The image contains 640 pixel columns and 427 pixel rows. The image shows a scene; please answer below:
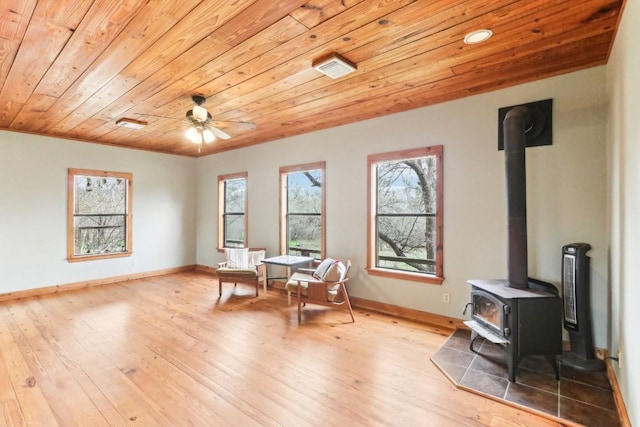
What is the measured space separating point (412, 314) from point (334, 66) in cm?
304

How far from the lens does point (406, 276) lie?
399 cm

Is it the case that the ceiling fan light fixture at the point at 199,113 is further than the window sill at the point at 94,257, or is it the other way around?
the window sill at the point at 94,257

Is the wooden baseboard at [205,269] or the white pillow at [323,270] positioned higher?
the white pillow at [323,270]

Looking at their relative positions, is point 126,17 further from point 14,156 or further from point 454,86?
point 14,156

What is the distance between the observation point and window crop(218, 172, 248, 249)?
6.41 meters

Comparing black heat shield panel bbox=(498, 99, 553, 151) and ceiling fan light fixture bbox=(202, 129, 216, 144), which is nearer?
black heat shield panel bbox=(498, 99, 553, 151)

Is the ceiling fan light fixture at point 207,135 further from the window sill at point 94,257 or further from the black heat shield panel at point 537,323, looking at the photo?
the window sill at point 94,257

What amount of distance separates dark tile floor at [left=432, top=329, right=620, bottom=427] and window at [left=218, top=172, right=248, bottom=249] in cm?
451

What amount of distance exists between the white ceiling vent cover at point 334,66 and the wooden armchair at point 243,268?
3.18m

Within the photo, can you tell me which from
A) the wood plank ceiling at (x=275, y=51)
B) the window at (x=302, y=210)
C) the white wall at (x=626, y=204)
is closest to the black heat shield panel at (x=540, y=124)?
the wood plank ceiling at (x=275, y=51)

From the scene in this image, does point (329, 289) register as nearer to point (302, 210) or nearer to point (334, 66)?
point (302, 210)

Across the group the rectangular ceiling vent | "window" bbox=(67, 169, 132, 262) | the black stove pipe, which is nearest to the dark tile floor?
the black stove pipe

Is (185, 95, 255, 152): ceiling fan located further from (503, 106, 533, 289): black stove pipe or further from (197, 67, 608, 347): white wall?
(503, 106, 533, 289): black stove pipe

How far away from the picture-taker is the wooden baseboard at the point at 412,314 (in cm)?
362
